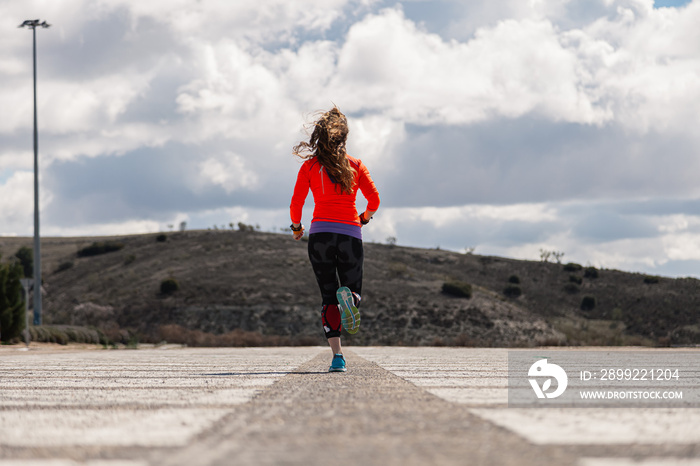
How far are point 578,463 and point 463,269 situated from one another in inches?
2369

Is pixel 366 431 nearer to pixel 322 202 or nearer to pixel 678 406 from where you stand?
pixel 678 406

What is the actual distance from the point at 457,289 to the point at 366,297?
5999mm

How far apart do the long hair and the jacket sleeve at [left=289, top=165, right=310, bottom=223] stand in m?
0.17

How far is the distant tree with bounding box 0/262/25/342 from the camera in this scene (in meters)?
24.9

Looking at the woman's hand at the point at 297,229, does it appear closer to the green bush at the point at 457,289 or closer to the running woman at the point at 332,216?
the running woman at the point at 332,216

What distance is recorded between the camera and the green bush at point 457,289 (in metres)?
48.0

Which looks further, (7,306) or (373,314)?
(373,314)

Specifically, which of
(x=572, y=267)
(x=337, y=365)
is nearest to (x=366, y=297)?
(x=572, y=267)

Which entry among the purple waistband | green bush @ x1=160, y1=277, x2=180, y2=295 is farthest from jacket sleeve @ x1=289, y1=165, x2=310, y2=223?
green bush @ x1=160, y1=277, x2=180, y2=295

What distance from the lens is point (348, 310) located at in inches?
265

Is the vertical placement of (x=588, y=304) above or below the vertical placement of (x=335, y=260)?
below

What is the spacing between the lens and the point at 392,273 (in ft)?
173

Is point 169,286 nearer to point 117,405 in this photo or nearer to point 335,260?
point 335,260

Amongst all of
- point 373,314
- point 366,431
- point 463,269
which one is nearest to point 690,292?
point 463,269
